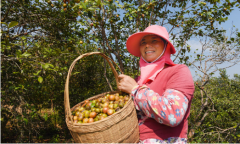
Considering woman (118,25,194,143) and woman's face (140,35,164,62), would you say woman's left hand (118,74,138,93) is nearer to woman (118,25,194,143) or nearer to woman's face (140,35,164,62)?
woman (118,25,194,143)

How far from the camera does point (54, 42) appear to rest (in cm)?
335

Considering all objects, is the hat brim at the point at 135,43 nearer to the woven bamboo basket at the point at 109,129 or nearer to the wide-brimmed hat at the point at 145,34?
the wide-brimmed hat at the point at 145,34

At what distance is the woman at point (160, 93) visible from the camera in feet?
3.61

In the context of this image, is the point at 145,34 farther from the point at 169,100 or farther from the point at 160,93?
the point at 169,100

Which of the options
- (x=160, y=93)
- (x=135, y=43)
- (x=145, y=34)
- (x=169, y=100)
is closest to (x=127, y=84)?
(x=160, y=93)

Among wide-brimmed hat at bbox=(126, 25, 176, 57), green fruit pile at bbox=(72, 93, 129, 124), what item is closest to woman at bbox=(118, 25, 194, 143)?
wide-brimmed hat at bbox=(126, 25, 176, 57)

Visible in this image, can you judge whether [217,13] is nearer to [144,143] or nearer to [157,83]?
[157,83]

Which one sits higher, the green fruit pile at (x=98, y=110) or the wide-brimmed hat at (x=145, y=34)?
the wide-brimmed hat at (x=145, y=34)

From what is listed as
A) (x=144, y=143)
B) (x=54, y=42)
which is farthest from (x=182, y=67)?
(x=54, y=42)

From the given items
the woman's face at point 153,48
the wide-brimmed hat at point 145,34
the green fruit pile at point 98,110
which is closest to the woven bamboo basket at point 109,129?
the green fruit pile at point 98,110

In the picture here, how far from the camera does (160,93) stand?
4.36 ft

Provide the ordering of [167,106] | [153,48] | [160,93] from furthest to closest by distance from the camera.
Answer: [153,48]
[160,93]
[167,106]

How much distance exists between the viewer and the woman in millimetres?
1100

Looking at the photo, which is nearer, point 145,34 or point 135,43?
point 145,34
